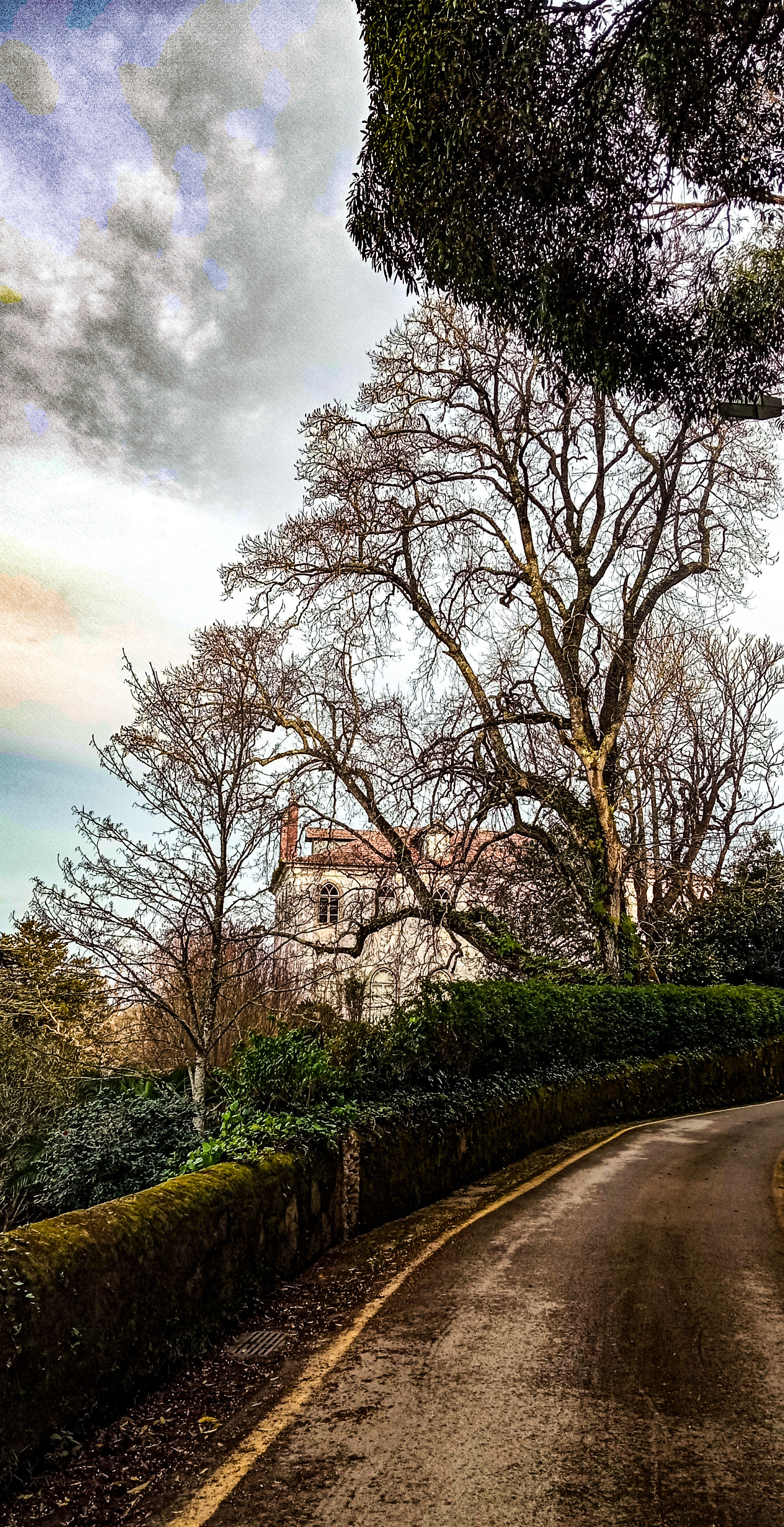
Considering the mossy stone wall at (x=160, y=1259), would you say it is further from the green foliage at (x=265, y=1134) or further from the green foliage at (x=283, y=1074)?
the green foliage at (x=283, y=1074)

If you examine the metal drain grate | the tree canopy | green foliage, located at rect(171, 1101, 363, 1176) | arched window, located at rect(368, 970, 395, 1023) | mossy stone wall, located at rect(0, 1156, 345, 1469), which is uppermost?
the tree canopy

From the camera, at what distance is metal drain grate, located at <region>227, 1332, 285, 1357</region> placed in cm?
477

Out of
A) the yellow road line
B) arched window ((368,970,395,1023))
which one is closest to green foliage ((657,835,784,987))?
arched window ((368,970,395,1023))

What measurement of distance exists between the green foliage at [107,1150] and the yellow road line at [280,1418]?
14.0 feet

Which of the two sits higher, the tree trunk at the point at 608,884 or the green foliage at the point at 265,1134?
the tree trunk at the point at 608,884

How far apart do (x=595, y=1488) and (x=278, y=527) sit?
17077 mm

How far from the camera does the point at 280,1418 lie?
4.02m

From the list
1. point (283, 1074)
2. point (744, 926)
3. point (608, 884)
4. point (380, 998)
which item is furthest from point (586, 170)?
point (744, 926)

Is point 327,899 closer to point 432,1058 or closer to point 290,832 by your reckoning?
point 290,832

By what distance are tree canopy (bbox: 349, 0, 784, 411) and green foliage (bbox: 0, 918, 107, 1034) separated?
8.76m

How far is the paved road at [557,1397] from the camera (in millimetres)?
3283

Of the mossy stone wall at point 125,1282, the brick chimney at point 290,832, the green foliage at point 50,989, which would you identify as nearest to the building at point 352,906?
the brick chimney at point 290,832

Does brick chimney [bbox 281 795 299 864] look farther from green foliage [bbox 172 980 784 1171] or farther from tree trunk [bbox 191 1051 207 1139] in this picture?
green foliage [bbox 172 980 784 1171]

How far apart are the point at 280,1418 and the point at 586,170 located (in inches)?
348
